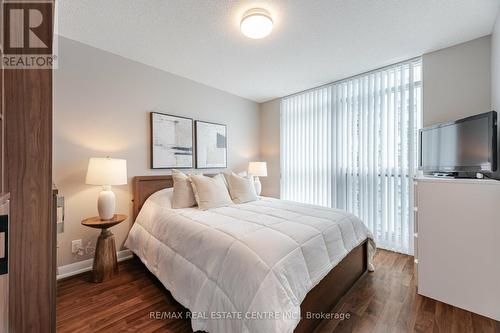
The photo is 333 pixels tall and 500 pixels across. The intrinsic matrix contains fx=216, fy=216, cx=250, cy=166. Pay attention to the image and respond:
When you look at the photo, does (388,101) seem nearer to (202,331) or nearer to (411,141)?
(411,141)

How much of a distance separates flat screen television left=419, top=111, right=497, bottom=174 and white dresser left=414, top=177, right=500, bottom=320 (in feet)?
0.92

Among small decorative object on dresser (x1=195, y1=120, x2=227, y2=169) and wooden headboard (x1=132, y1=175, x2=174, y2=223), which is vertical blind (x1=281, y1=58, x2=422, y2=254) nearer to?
small decorative object on dresser (x1=195, y1=120, x2=227, y2=169)

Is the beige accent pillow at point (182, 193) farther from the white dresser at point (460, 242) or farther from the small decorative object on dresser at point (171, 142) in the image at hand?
the white dresser at point (460, 242)

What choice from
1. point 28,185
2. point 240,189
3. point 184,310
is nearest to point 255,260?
point 184,310

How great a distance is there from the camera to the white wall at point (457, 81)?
7.34 feet

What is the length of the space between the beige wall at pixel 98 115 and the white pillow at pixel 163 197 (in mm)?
355

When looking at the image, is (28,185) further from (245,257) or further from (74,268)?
(74,268)

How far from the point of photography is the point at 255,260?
1290 millimetres

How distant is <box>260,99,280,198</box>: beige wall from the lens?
14.2 ft

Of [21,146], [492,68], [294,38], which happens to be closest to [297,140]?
[294,38]

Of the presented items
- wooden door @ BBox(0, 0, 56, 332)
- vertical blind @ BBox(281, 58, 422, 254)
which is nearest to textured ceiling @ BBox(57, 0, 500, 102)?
vertical blind @ BBox(281, 58, 422, 254)

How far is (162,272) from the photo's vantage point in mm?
1900

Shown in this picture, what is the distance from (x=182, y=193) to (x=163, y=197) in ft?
0.90

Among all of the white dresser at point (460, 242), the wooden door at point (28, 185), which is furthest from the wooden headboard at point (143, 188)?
the white dresser at point (460, 242)
